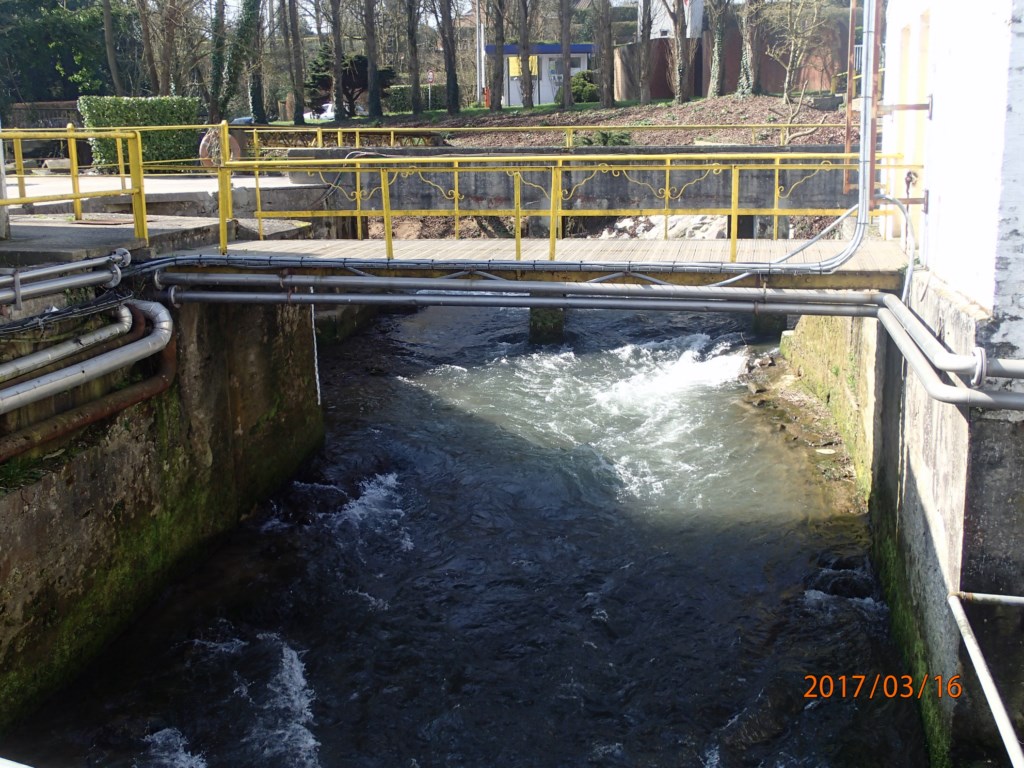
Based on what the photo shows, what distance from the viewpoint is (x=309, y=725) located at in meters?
7.56

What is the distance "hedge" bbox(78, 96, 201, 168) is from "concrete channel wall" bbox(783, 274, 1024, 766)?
17.6m

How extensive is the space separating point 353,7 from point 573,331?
24489 millimetres

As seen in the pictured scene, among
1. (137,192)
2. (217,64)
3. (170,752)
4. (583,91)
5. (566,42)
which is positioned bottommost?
(170,752)

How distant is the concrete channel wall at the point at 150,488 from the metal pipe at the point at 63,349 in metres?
0.74

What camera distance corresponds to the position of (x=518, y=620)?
29.3ft

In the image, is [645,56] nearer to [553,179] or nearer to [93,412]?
[553,179]

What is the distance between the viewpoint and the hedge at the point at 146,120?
72.5 ft

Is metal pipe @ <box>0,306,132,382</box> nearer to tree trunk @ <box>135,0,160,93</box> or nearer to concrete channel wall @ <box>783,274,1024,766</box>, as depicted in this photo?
concrete channel wall @ <box>783,274,1024,766</box>

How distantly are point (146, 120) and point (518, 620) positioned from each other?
1852 cm

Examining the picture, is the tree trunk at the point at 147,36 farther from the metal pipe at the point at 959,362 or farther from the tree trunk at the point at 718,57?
the metal pipe at the point at 959,362

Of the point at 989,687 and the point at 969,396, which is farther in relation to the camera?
the point at 969,396

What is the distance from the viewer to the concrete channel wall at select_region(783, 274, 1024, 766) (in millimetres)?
6188
